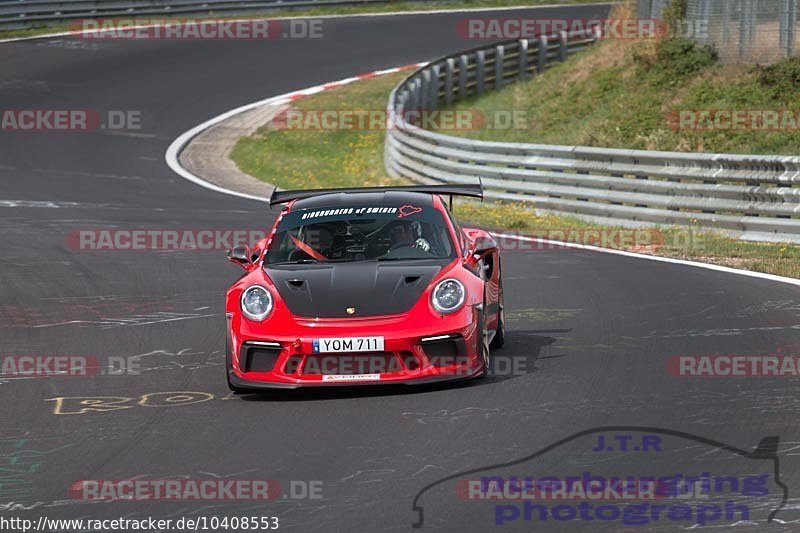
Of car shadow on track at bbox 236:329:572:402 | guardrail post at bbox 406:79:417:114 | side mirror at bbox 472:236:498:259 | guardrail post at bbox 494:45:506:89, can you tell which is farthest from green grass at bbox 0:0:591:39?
car shadow on track at bbox 236:329:572:402

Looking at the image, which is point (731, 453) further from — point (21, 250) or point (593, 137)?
point (593, 137)

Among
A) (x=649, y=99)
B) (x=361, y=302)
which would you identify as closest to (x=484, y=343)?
(x=361, y=302)

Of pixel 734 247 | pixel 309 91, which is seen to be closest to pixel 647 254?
pixel 734 247

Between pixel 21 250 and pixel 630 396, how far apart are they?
9.97 metres

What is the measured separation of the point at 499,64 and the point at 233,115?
6.37 m

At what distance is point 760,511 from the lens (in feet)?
19.9

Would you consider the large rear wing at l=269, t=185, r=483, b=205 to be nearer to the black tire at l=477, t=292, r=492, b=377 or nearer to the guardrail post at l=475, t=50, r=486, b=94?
the black tire at l=477, t=292, r=492, b=377

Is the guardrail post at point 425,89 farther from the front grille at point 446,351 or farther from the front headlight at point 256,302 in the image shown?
the front grille at point 446,351

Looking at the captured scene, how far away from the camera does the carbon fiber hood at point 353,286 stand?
29.8 ft

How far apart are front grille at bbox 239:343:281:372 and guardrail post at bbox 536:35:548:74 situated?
25997 mm

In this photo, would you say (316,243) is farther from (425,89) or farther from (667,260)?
(425,89)

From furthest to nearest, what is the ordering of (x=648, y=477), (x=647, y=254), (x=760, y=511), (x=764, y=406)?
1. (x=647, y=254)
2. (x=764, y=406)
3. (x=648, y=477)
4. (x=760, y=511)

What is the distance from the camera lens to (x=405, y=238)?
10.1 metres

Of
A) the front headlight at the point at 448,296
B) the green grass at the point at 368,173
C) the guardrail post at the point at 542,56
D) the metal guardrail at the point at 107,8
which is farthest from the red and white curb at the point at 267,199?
the metal guardrail at the point at 107,8
